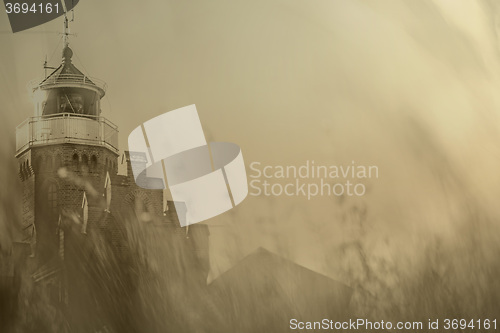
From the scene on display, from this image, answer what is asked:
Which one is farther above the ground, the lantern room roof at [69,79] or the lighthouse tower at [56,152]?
the lantern room roof at [69,79]

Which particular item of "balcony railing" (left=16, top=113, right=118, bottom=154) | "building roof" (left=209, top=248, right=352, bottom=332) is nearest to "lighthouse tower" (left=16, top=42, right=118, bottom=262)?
"balcony railing" (left=16, top=113, right=118, bottom=154)

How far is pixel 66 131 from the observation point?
6195 mm

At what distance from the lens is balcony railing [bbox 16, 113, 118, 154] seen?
595 cm

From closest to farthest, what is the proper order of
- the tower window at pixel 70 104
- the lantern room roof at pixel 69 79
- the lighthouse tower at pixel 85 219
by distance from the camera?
1. the lighthouse tower at pixel 85 219
2. the lantern room roof at pixel 69 79
3. the tower window at pixel 70 104

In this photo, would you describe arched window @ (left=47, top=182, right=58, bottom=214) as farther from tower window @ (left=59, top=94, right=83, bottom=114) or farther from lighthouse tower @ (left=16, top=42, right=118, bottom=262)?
tower window @ (left=59, top=94, right=83, bottom=114)

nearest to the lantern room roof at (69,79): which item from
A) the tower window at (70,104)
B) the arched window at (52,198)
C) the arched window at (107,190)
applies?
the tower window at (70,104)

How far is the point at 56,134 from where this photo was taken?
6117mm

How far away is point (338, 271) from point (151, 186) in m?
1.75

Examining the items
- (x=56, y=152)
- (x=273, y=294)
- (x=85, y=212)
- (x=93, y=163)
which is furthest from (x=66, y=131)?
(x=273, y=294)

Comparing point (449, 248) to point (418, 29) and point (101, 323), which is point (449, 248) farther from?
point (101, 323)

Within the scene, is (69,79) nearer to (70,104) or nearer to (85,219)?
(70,104)

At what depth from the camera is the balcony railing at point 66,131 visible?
5.95 meters

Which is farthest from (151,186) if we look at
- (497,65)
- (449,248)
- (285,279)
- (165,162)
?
(497,65)

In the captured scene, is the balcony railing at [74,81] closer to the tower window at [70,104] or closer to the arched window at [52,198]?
the tower window at [70,104]
